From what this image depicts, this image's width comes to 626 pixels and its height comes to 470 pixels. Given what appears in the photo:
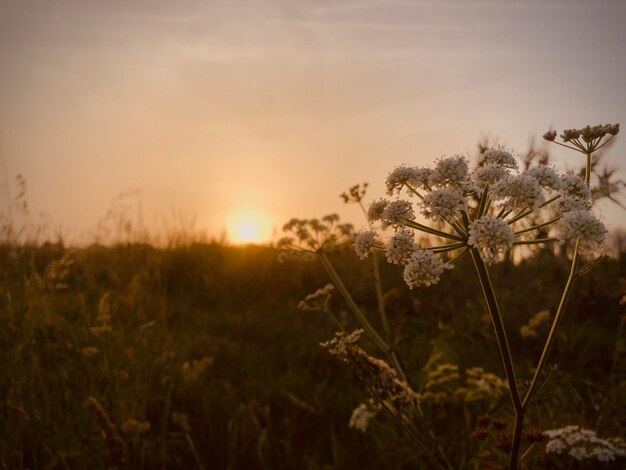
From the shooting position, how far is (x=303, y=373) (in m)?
6.05

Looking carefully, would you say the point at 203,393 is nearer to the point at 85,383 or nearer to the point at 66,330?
the point at 85,383

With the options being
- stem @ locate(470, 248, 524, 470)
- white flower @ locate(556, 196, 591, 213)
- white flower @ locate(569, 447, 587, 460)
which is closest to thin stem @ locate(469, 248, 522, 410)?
stem @ locate(470, 248, 524, 470)

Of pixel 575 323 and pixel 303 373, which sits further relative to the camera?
pixel 575 323

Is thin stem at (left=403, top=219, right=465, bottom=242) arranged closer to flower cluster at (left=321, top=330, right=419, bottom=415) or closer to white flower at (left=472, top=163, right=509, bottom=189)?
white flower at (left=472, top=163, right=509, bottom=189)

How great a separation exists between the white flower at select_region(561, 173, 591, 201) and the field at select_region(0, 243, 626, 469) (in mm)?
766

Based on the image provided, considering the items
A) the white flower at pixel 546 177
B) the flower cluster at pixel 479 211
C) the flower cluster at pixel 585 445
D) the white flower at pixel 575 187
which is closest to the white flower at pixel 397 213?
the flower cluster at pixel 479 211

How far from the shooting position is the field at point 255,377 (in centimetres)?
386

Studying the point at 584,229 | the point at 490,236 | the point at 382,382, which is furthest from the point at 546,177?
the point at 382,382

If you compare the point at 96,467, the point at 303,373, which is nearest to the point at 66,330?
the point at 96,467

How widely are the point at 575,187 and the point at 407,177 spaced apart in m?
0.74

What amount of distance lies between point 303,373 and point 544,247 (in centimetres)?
394

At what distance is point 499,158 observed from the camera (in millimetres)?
2568

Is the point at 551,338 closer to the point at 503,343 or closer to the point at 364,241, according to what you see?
the point at 503,343

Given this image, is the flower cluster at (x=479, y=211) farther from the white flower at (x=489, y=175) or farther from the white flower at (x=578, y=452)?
the white flower at (x=578, y=452)
